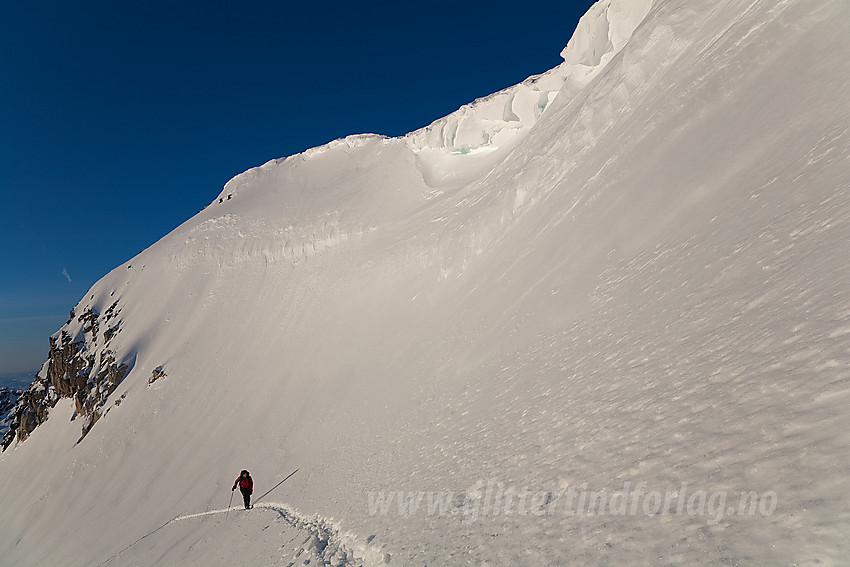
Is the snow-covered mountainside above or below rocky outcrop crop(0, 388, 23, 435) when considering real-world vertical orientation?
below

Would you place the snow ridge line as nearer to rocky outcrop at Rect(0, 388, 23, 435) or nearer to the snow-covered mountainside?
the snow-covered mountainside

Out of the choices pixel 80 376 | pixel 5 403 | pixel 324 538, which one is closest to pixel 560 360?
pixel 324 538

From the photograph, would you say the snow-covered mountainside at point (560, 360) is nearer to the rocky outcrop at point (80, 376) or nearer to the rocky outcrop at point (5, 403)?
the rocky outcrop at point (80, 376)

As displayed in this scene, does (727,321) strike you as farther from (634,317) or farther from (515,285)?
(515,285)

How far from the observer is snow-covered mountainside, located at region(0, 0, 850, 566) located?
4.68 m

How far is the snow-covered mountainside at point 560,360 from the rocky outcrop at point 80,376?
237 cm

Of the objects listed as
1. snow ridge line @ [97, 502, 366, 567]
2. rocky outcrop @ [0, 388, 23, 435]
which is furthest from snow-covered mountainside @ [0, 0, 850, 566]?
rocky outcrop @ [0, 388, 23, 435]

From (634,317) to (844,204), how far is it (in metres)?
3.79

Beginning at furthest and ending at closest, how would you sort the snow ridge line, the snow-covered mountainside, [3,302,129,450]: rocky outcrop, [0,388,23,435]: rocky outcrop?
[0,388,23,435]: rocky outcrop → [3,302,129,450]: rocky outcrop → the snow ridge line → the snow-covered mountainside

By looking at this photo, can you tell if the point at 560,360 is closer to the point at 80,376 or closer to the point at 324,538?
the point at 324,538

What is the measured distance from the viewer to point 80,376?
44.4 metres

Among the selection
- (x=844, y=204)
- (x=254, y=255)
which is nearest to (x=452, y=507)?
(x=844, y=204)

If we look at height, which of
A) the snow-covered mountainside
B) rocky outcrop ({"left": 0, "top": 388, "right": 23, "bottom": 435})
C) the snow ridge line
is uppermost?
rocky outcrop ({"left": 0, "top": 388, "right": 23, "bottom": 435})

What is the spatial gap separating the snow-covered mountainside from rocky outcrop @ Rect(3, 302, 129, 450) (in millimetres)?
2371
